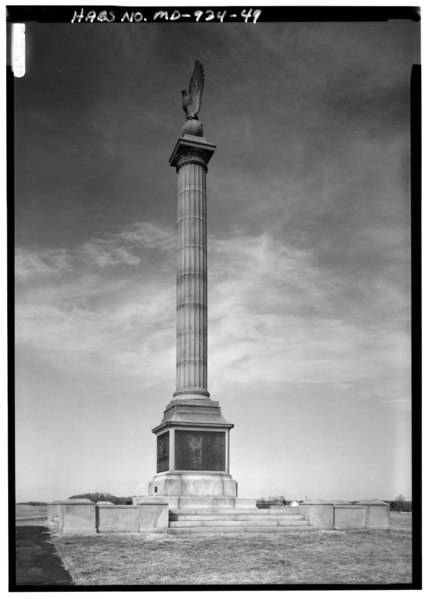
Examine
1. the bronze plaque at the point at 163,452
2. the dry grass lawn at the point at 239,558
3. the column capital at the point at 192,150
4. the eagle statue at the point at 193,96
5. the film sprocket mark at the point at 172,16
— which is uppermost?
the eagle statue at the point at 193,96

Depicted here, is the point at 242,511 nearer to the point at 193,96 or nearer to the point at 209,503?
the point at 209,503

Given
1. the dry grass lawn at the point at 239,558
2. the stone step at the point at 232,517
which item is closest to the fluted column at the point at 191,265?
the stone step at the point at 232,517

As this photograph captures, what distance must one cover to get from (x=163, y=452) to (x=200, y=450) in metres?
1.37

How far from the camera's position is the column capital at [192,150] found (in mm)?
28656

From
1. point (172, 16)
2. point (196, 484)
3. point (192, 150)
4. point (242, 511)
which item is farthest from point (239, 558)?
point (192, 150)

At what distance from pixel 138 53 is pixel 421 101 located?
858cm

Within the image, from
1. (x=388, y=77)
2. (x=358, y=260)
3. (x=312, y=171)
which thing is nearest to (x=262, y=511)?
(x=358, y=260)

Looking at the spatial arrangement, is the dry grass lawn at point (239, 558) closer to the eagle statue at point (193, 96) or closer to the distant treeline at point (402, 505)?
the distant treeline at point (402, 505)

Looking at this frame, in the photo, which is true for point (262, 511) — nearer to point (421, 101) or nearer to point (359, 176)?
point (359, 176)

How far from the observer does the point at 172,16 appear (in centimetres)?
1552

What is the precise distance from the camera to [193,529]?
21.0 meters

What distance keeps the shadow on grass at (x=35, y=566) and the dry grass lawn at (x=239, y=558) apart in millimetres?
278

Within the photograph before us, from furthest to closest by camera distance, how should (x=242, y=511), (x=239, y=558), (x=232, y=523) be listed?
(x=242, y=511) < (x=232, y=523) < (x=239, y=558)

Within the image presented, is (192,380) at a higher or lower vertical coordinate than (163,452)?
higher
